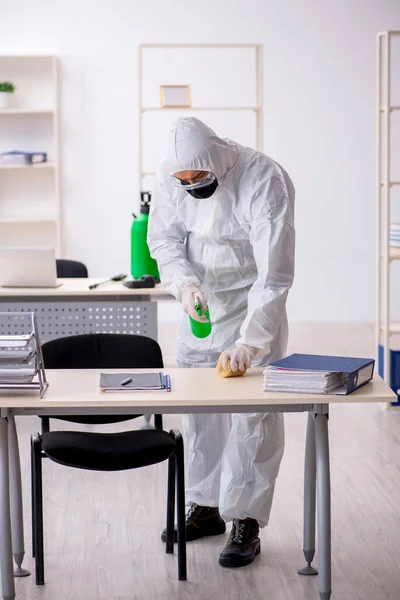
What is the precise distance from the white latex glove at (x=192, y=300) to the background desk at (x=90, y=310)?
4.83 ft

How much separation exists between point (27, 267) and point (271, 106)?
11.3 feet

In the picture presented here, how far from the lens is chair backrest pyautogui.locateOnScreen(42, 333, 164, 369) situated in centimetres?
294

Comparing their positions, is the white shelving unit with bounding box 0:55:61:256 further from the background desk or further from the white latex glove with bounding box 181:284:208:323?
the white latex glove with bounding box 181:284:208:323

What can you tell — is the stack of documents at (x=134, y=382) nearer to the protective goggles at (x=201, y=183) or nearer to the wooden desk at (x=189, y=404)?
the wooden desk at (x=189, y=404)

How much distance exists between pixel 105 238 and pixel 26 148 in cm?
94

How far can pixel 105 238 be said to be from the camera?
7.18 m

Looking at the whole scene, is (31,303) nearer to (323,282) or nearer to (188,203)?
(188,203)

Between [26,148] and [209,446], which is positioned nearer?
[209,446]

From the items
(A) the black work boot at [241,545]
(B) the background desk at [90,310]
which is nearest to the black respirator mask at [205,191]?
(A) the black work boot at [241,545]

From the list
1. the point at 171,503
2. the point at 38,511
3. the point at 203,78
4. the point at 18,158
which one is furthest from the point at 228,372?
the point at 203,78

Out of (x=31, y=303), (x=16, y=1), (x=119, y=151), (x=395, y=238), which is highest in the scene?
(x=16, y=1)

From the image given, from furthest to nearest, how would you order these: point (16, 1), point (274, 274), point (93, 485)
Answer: point (16, 1) < point (93, 485) < point (274, 274)

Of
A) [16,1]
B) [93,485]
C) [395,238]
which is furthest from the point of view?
[16,1]

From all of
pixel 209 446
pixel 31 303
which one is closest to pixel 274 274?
pixel 209 446
